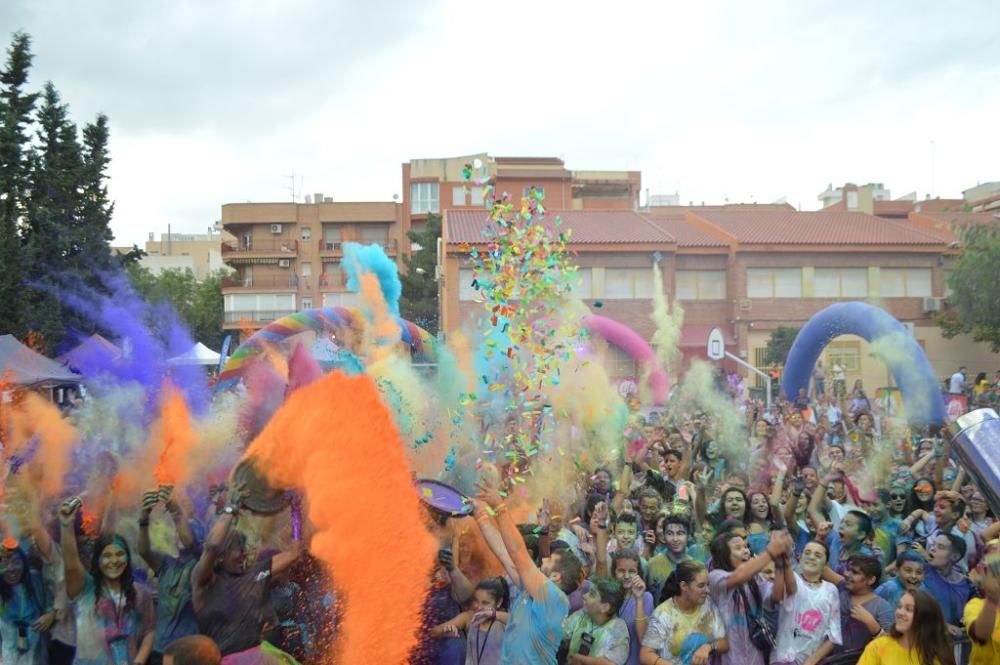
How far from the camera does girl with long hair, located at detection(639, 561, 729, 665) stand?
15.7 feet

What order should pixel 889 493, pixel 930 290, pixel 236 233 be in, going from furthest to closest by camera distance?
pixel 236 233
pixel 930 290
pixel 889 493

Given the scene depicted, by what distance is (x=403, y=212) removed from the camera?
5191 centimetres

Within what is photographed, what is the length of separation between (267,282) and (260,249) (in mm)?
1800

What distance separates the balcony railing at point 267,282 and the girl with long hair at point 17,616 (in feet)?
155

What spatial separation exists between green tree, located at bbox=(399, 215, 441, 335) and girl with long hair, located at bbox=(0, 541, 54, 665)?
31.7 m

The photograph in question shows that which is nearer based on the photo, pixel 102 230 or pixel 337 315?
pixel 337 315

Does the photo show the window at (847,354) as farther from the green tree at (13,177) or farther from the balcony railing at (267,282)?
the balcony railing at (267,282)

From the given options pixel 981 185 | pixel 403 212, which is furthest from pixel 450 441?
pixel 981 185

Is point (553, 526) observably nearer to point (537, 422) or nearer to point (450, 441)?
point (537, 422)

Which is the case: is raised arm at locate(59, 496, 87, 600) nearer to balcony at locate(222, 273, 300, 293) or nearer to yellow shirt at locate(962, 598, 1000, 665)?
yellow shirt at locate(962, 598, 1000, 665)

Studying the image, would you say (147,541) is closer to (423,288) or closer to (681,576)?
(681,576)

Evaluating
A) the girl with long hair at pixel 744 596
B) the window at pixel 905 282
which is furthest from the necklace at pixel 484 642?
the window at pixel 905 282

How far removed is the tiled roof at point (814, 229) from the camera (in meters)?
35.9

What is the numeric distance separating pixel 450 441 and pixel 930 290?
102 ft
